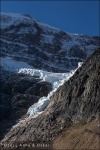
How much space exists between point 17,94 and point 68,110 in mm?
49196

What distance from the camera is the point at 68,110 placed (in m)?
132

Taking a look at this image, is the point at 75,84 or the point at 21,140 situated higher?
the point at 75,84

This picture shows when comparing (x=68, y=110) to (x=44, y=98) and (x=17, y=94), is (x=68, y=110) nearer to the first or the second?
(x=44, y=98)

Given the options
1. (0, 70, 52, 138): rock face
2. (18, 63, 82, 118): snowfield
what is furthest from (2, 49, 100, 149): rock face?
(0, 70, 52, 138): rock face

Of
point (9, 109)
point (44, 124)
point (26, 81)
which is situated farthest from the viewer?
point (26, 81)

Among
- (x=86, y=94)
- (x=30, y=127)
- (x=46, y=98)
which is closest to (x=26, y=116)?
(x=46, y=98)

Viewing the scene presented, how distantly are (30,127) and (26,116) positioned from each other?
68.6ft

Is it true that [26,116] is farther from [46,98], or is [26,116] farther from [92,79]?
[92,79]

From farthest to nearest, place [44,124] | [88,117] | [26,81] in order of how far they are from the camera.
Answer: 1. [26,81]
2. [44,124]
3. [88,117]

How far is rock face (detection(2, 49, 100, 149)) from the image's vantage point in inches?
4914

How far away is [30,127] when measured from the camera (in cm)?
13325

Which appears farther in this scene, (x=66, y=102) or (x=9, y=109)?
(x=9, y=109)

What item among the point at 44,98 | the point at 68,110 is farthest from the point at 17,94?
the point at 68,110

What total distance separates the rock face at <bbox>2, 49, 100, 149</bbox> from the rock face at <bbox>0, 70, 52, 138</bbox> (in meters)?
15.8
